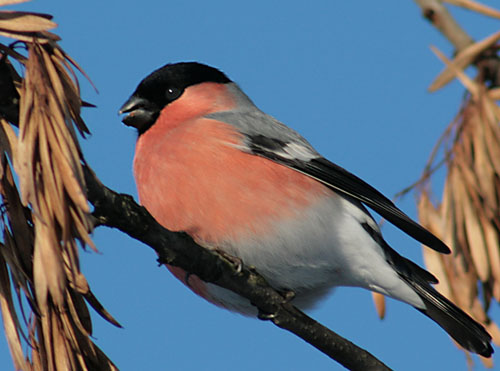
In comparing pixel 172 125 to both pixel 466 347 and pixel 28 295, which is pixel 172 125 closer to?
pixel 466 347

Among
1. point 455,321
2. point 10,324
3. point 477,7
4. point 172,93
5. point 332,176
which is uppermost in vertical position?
point 172,93

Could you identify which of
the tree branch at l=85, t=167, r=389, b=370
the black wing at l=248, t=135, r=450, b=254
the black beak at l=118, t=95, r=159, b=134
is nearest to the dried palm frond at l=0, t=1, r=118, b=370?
the tree branch at l=85, t=167, r=389, b=370

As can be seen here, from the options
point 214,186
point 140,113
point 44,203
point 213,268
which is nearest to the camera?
point 44,203

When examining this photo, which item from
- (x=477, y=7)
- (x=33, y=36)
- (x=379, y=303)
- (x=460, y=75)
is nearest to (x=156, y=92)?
(x=379, y=303)

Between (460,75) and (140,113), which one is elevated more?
(140,113)

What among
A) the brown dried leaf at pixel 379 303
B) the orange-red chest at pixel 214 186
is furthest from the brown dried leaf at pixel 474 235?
the orange-red chest at pixel 214 186

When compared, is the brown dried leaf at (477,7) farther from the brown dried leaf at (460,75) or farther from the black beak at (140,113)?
the black beak at (140,113)

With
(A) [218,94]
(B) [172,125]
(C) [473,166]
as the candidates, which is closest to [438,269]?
(C) [473,166]

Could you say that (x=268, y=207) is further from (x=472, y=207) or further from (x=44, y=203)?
(x=44, y=203)
